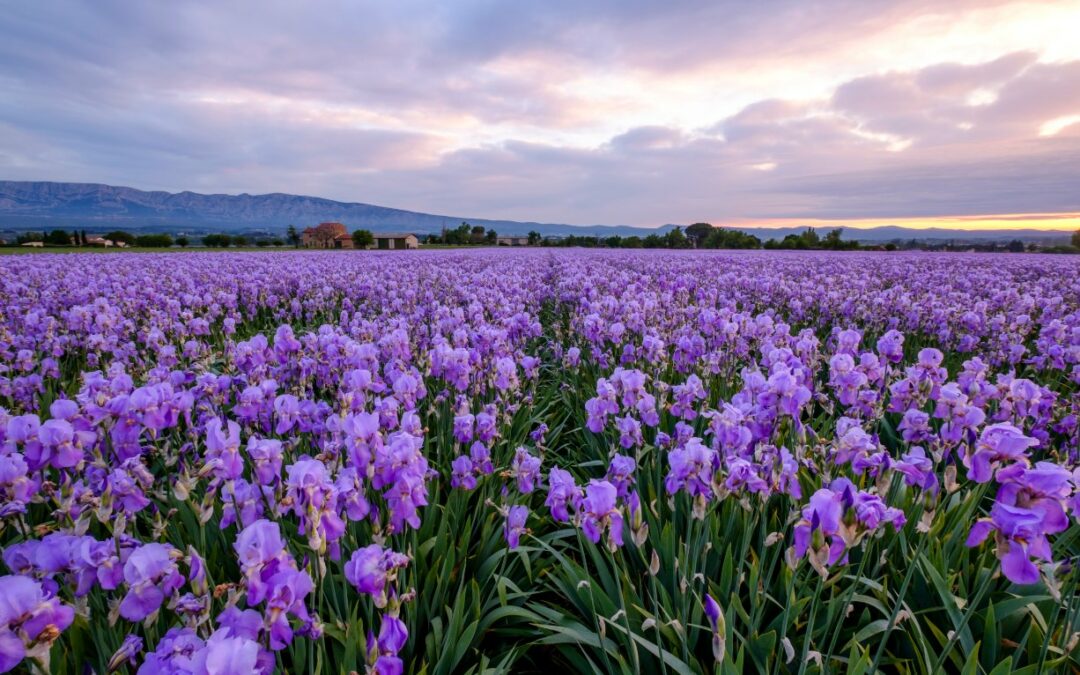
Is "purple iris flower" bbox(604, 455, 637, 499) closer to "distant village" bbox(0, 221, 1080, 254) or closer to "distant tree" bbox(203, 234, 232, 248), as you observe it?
"distant village" bbox(0, 221, 1080, 254)

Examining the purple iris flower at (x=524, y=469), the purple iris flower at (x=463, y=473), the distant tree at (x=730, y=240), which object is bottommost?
the purple iris flower at (x=463, y=473)

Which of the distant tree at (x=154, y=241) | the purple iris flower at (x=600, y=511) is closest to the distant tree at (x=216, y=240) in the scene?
the distant tree at (x=154, y=241)

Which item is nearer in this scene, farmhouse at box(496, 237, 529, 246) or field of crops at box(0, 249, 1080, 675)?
field of crops at box(0, 249, 1080, 675)

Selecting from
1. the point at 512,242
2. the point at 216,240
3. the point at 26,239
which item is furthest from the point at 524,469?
the point at 26,239

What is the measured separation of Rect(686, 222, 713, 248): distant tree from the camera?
58.7 meters

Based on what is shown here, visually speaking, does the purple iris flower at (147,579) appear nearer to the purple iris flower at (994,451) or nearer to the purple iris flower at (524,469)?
the purple iris flower at (524,469)

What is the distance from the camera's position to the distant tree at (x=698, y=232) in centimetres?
5867

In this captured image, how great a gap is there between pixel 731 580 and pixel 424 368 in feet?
9.31

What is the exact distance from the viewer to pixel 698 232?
6412 centimetres

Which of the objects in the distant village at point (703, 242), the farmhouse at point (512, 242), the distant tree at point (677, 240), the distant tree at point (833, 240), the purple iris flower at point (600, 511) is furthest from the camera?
the farmhouse at point (512, 242)

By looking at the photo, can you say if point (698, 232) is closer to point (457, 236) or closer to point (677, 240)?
point (677, 240)

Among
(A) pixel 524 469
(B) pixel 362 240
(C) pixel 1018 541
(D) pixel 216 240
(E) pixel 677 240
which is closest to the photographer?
(C) pixel 1018 541

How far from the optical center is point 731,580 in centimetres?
235

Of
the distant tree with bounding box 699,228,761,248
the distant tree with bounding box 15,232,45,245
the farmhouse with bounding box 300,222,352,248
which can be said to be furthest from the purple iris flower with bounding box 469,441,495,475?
the farmhouse with bounding box 300,222,352,248
